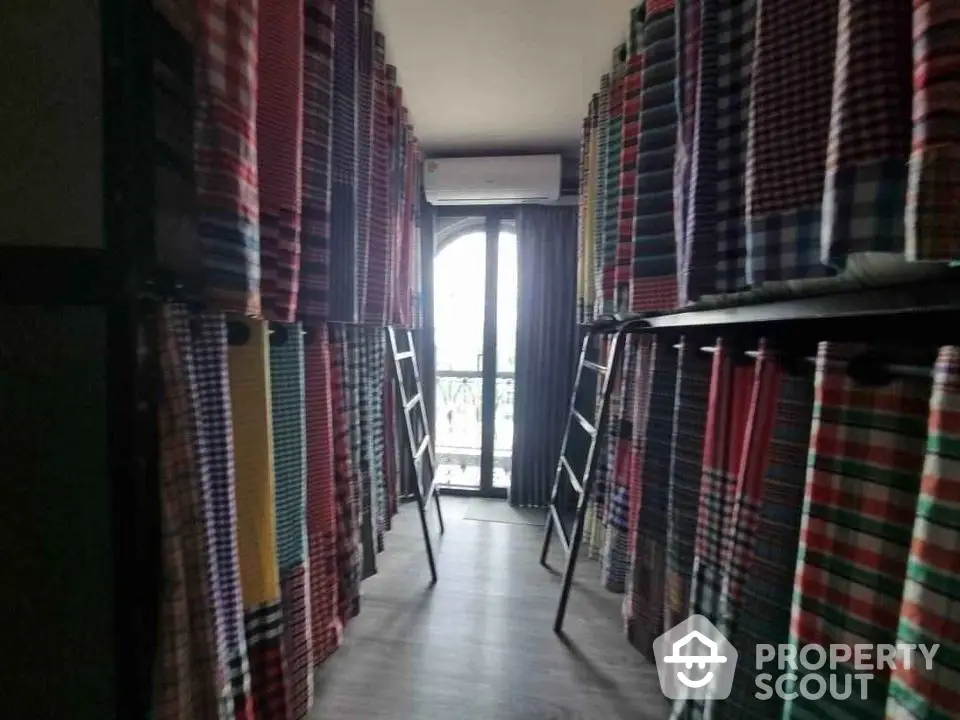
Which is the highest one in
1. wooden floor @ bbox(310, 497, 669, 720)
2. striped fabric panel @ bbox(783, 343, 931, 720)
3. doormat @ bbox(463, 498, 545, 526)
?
striped fabric panel @ bbox(783, 343, 931, 720)

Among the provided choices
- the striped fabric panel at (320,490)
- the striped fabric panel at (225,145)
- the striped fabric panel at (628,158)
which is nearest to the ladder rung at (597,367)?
the striped fabric panel at (628,158)

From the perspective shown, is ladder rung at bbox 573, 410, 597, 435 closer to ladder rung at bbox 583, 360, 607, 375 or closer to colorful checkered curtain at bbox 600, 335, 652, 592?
colorful checkered curtain at bbox 600, 335, 652, 592

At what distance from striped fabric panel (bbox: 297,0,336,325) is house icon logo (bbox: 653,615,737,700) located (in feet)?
3.70

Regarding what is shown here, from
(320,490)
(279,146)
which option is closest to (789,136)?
(279,146)

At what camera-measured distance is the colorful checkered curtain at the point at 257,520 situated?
861mm

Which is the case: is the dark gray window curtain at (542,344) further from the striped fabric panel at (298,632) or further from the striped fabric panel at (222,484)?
the striped fabric panel at (222,484)

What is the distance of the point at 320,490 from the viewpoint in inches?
50.8

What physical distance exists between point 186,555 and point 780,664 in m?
0.91

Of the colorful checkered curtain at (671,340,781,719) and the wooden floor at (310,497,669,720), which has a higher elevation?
the colorful checkered curtain at (671,340,781,719)

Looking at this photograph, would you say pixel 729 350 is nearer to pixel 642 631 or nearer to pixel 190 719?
pixel 642 631

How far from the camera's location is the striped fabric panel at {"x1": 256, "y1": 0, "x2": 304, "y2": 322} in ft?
3.07

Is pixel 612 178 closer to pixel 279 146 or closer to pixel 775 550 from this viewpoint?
pixel 279 146

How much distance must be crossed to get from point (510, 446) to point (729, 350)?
2499 millimetres

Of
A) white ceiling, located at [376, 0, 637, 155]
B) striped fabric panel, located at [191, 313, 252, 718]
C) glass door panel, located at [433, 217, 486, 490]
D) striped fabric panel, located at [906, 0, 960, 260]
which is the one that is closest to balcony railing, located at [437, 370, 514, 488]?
glass door panel, located at [433, 217, 486, 490]
